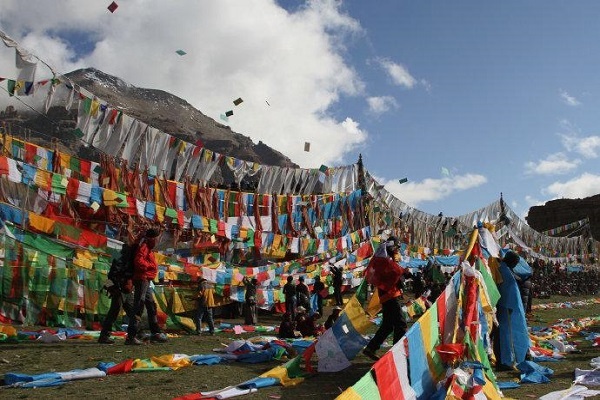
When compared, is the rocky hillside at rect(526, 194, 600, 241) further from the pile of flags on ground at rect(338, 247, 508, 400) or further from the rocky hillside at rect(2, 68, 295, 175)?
the rocky hillside at rect(2, 68, 295, 175)

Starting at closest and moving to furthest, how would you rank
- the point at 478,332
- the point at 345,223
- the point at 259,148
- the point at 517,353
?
1. the point at 478,332
2. the point at 517,353
3. the point at 345,223
4. the point at 259,148

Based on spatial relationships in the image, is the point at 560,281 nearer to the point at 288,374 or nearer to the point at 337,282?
the point at 337,282

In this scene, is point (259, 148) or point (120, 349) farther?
point (259, 148)

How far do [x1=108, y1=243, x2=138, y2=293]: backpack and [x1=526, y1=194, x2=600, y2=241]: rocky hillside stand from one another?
57.5 m

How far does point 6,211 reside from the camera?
36.6ft

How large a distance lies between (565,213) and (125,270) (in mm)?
58449

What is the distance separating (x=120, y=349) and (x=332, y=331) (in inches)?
138

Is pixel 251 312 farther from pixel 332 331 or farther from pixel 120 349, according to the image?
pixel 332 331

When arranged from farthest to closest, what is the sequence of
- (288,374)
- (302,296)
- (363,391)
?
(302,296) → (288,374) → (363,391)

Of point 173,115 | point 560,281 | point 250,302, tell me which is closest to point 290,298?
point 250,302

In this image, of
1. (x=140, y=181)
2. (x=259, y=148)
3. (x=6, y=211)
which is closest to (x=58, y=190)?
(x=6, y=211)

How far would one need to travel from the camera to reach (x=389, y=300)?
22.9 ft

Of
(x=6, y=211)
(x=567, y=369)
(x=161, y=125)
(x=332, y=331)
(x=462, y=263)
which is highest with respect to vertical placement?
(x=161, y=125)

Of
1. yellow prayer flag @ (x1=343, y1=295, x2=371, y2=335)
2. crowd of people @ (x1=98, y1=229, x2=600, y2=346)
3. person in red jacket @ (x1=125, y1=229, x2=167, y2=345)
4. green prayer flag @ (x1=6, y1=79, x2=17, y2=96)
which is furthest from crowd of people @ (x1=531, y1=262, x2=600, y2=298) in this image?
green prayer flag @ (x1=6, y1=79, x2=17, y2=96)
